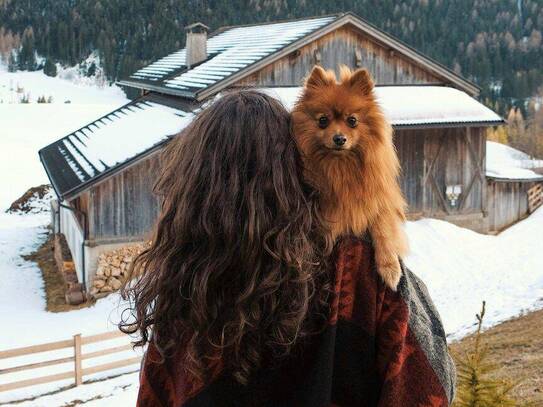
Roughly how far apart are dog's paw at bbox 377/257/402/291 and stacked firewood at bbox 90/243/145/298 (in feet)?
46.5

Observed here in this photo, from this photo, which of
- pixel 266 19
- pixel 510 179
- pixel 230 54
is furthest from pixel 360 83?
pixel 266 19

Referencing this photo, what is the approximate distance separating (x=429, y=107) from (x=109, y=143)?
787 cm

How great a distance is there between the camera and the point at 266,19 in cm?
6769

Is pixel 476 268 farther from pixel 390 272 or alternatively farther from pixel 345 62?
pixel 390 272

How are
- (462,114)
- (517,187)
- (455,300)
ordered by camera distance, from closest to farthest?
(455,300) < (462,114) < (517,187)

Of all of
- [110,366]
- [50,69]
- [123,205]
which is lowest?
[110,366]

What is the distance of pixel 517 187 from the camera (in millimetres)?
21516

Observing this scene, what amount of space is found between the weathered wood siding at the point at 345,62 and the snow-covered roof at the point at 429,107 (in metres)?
0.32

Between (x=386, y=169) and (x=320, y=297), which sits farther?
(x=386, y=169)

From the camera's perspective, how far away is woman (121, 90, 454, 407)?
2.13 m

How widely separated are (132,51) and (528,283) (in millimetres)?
58430

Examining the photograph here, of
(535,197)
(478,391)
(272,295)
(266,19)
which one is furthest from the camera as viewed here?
(266,19)

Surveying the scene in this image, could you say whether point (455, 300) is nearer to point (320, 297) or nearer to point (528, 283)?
point (528, 283)

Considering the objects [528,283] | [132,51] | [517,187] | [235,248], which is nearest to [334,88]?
[235,248]
